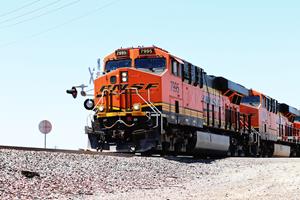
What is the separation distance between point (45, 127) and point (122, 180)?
9.45 meters

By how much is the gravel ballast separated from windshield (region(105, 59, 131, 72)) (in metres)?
4.95

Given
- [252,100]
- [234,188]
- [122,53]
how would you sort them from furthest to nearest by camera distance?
[252,100], [122,53], [234,188]

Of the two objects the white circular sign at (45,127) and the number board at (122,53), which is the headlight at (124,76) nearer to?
the number board at (122,53)

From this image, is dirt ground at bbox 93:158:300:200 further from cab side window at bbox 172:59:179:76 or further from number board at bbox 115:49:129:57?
number board at bbox 115:49:129:57

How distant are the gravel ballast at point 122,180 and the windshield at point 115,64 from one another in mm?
4951

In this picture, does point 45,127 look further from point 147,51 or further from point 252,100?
point 252,100

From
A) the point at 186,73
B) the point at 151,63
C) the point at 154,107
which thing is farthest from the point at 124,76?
the point at 186,73

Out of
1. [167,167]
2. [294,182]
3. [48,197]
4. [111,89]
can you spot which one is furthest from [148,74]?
[48,197]

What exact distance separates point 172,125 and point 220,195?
28.9 ft

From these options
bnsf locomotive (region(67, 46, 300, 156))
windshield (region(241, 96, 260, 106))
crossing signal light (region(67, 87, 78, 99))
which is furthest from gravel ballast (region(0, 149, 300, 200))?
windshield (region(241, 96, 260, 106))

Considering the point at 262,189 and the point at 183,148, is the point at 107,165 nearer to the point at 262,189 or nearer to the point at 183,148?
the point at 262,189

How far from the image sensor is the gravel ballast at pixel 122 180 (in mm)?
9047

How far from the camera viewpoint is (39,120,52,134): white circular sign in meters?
19.8

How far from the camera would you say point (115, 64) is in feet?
61.5
